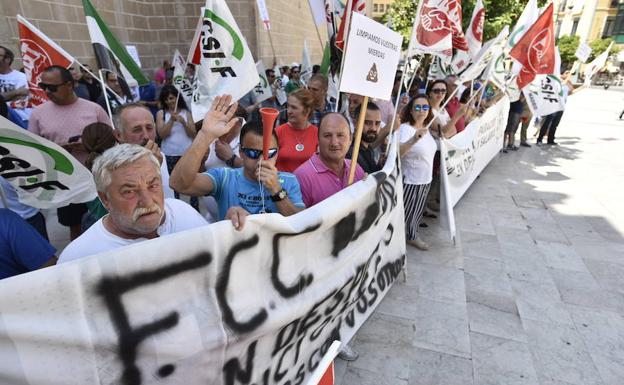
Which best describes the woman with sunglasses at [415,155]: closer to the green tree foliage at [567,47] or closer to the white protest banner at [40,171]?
the white protest banner at [40,171]

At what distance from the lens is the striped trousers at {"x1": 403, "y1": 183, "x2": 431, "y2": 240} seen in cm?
370

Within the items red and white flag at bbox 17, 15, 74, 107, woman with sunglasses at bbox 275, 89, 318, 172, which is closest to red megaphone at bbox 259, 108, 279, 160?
woman with sunglasses at bbox 275, 89, 318, 172

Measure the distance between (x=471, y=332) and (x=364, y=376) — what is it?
0.96 metres

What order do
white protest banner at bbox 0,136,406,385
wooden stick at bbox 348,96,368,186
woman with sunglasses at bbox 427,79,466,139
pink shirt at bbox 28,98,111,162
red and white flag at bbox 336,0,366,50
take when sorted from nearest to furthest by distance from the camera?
white protest banner at bbox 0,136,406,385 < wooden stick at bbox 348,96,368,186 < pink shirt at bbox 28,98,111,162 < red and white flag at bbox 336,0,366,50 < woman with sunglasses at bbox 427,79,466,139

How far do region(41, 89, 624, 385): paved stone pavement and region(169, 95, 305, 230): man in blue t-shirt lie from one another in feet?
4.18

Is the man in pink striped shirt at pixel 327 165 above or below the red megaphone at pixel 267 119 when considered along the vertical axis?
below

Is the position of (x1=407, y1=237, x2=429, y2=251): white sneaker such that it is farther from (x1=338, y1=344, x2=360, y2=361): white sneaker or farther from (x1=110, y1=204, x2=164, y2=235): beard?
(x1=110, y1=204, x2=164, y2=235): beard

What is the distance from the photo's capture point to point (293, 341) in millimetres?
1785

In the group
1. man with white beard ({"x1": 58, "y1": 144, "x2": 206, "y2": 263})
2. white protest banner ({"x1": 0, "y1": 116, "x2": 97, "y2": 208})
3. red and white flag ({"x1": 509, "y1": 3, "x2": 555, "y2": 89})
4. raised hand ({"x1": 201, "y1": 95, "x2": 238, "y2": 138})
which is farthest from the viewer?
red and white flag ({"x1": 509, "y1": 3, "x2": 555, "y2": 89})

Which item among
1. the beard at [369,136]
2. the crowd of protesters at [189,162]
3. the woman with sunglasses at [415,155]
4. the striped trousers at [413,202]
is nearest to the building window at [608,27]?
the crowd of protesters at [189,162]

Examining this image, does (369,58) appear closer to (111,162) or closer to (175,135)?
(111,162)

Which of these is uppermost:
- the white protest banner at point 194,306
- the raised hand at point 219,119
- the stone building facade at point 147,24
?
the stone building facade at point 147,24

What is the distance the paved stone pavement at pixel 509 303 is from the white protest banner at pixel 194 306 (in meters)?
0.93

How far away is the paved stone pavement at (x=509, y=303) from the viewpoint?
7.88 feet
